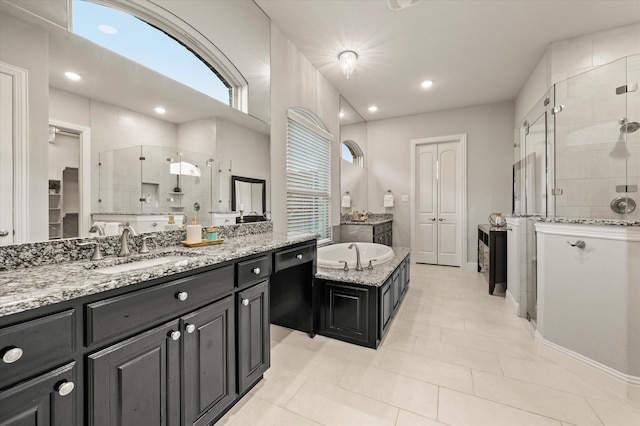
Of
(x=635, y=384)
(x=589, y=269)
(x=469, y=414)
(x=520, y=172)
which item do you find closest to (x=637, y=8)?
(x=520, y=172)

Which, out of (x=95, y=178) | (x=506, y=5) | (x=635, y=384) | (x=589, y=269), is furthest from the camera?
(x=506, y=5)

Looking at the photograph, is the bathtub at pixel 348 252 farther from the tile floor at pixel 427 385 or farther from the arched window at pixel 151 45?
the arched window at pixel 151 45

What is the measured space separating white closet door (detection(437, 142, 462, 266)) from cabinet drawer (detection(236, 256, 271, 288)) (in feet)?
13.8

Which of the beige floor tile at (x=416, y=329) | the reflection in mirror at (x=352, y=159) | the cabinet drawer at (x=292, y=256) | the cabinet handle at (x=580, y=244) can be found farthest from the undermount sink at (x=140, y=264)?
the reflection in mirror at (x=352, y=159)

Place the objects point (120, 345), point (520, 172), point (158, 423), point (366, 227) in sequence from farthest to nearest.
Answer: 1. point (366, 227)
2. point (520, 172)
3. point (158, 423)
4. point (120, 345)

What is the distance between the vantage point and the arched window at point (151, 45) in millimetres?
1307

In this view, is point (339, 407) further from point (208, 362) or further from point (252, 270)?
point (252, 270)

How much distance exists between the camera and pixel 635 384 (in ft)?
5.18

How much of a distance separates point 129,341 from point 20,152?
90 centimetres

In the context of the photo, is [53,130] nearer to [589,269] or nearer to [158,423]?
→ [158,423]

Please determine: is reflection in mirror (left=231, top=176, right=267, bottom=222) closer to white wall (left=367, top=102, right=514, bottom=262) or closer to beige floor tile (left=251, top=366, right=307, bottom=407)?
beige floor tile (left=251, top=366, right=307, bottom=407)

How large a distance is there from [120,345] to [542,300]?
270cm

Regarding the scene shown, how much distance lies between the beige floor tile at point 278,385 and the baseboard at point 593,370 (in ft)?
6.06

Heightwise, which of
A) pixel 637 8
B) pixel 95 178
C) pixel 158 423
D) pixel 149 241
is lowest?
pixel 158 423
